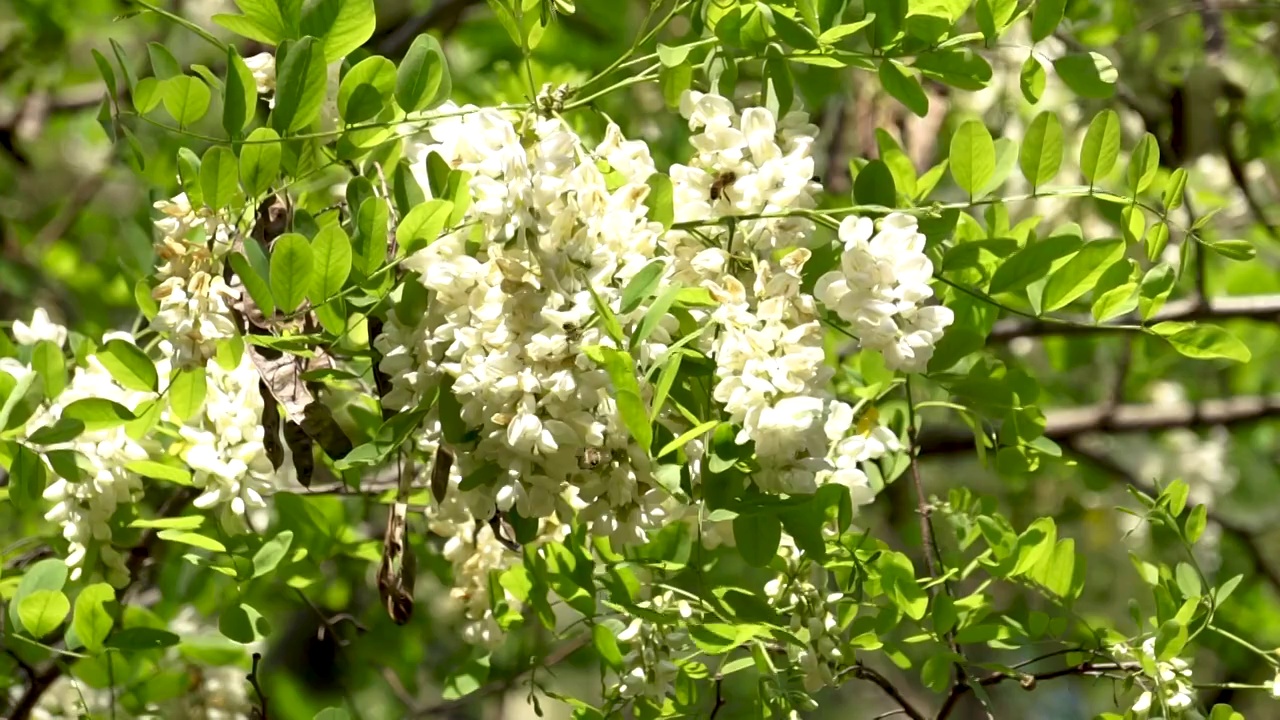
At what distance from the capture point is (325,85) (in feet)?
2.81

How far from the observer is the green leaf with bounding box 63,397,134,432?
0.89m

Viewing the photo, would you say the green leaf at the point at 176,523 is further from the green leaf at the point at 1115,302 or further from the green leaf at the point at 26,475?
the green leaf at the point at 1115,302

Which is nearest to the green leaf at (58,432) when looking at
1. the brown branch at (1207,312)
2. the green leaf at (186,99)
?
the green leaf at (186,99)

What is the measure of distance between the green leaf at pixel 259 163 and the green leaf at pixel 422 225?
10 centimetres

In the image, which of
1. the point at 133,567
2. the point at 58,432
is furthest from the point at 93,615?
the point at 133,567

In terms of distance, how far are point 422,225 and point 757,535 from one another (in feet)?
0.91

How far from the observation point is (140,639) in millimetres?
989

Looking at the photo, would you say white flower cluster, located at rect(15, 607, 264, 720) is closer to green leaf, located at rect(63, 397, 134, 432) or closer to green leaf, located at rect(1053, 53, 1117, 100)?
green leaf, located at rect(63, 397, 134, 432)

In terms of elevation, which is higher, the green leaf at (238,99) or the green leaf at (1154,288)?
the green leaf at (238,99)

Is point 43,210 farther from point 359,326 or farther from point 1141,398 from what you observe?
point 1141,398

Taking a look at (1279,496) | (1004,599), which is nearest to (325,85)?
(1004,599)

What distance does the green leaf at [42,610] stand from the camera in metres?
0.94

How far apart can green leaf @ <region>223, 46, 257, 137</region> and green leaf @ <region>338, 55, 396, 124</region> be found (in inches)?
2.2

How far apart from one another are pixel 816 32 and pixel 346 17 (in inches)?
12.0
